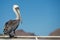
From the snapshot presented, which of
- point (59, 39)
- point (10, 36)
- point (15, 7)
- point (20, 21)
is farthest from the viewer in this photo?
point (15, 7)

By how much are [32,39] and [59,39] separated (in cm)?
43

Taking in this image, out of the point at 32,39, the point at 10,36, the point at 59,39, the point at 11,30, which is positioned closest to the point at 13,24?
the point at 11,30

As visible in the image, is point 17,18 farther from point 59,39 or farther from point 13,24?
point 59,39

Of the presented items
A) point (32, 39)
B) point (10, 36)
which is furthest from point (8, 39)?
point (32, 39)

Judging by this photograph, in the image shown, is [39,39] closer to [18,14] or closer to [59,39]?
[59,39]

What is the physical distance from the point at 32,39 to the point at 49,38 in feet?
0.88

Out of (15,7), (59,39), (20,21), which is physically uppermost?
(15,7)

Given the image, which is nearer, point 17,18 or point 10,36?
point 10,36

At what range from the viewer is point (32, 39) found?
331 cm

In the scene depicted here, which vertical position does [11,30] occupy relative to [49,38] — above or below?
above

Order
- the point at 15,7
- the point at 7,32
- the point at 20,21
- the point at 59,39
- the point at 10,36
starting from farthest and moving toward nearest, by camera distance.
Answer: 1. the point at 15,7
2. the point at 20,21
3. the point at 7,32
4. the point at 10,36
5. the point at 59,39

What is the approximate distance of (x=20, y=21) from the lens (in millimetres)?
4090

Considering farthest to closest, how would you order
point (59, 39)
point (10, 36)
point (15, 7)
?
1. point (15, 7)
2. point (10, 36)
3. point (59, 39)

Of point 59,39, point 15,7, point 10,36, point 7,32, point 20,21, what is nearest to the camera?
point 59,39
